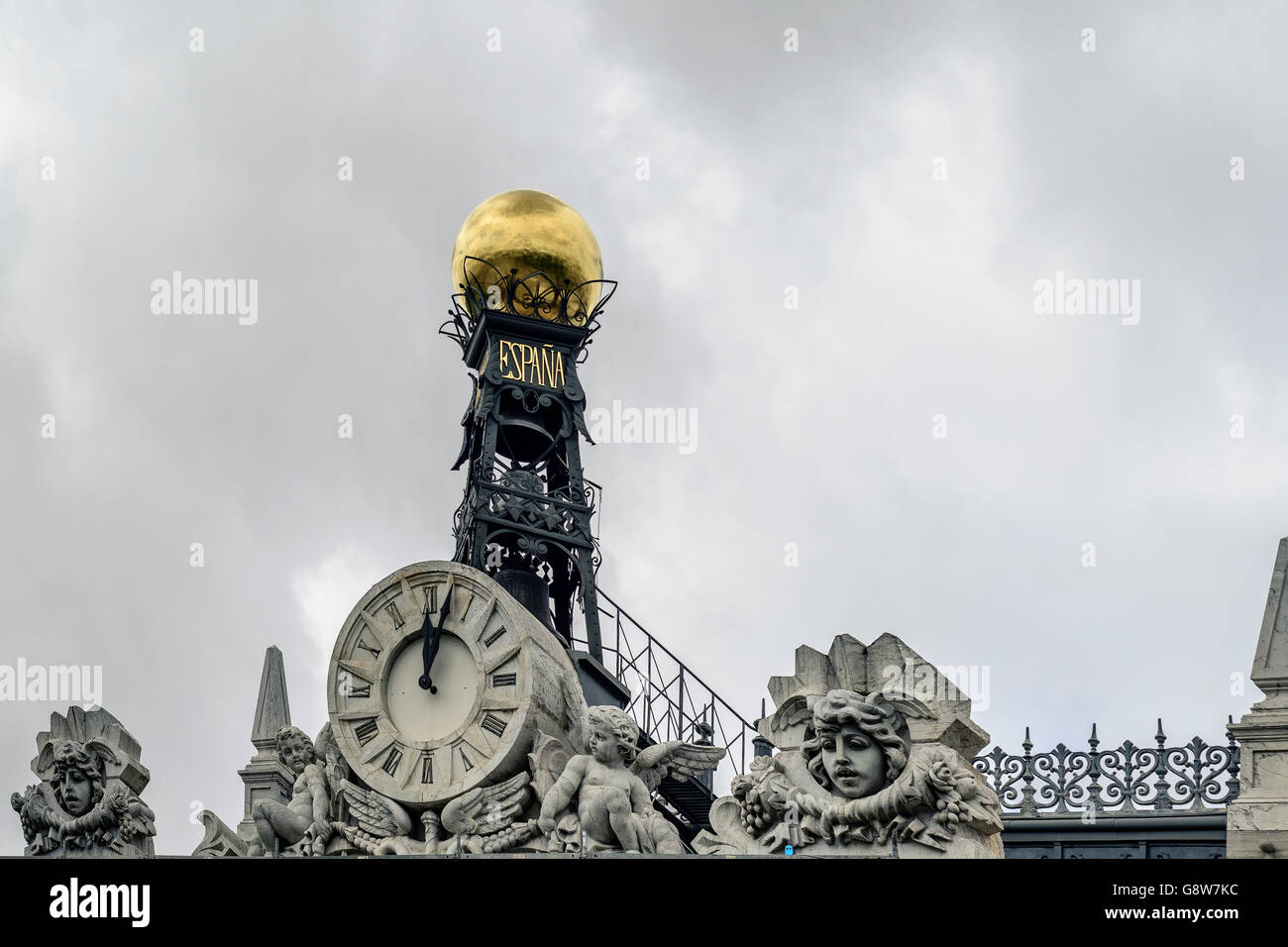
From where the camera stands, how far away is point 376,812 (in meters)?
20.6

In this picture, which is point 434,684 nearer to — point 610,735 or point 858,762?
point 610,735

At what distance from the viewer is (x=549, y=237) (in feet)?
95.9

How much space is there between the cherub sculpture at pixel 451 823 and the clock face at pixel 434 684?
13 cm

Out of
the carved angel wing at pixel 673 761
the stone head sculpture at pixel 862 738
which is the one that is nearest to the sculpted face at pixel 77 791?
the carved angel wing at pixel 673 761

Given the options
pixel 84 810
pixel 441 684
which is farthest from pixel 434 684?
pixel 84 810

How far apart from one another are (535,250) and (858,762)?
514 inches

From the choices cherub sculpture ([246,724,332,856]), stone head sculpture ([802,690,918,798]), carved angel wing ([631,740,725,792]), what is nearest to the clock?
cherub sculpture ([246,724,332,856])

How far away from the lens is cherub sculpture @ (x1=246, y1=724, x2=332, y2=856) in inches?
822

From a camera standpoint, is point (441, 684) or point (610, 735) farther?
point (441, 684)

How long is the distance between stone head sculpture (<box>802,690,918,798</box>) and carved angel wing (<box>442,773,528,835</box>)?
334 cm

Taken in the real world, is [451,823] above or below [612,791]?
below

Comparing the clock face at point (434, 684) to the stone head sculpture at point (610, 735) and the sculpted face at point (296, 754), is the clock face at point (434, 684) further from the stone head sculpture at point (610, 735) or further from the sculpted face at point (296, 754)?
the stone head sculpture at point (610, 735)
